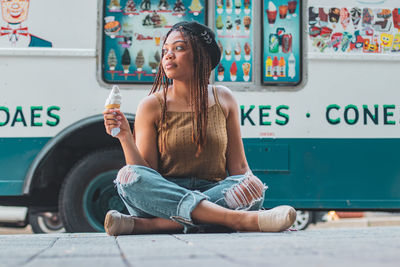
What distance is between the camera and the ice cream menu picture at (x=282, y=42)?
4.23m

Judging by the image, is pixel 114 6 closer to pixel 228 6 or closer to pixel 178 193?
pixel 228 6

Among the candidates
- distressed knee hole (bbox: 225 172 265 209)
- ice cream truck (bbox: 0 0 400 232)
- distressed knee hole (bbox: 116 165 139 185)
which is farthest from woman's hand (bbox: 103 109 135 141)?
ice cream truck (bbox: 0 0 400 232)

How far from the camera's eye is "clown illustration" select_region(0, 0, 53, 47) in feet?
13.6

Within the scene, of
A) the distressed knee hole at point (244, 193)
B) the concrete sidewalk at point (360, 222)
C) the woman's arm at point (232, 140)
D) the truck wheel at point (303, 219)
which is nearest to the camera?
the distressed knee hole at point (244, 193)

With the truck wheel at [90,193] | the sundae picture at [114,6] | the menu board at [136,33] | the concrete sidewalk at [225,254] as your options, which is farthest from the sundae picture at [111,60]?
the concrete sidewalk at [225,254]

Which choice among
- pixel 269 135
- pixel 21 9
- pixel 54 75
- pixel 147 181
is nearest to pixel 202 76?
pixel 147 181

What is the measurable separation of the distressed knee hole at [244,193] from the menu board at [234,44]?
160cm

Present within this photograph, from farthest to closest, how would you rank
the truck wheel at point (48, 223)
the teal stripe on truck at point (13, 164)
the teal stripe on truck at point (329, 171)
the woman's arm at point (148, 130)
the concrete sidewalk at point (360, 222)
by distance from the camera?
the concrete sidewalk at point (360, 222) < the truck wheel at point (48, 223) < the teal stripe on truck at point (329, 171) < the teal stripe on truck at point (13, 164) < the woman's arm at point (148, 130)

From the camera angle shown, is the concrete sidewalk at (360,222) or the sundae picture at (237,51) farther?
the concrete sidewalk at (360,222)

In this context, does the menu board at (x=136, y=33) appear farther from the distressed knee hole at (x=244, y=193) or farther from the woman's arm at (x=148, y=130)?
the distressed knee hole at (x=244, y=193)

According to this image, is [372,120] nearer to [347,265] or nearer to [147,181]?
[147,181]

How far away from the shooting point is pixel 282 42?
168 inches

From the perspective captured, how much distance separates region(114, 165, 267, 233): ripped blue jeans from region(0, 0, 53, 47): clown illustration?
1944 millimetres

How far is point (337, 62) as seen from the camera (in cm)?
427
